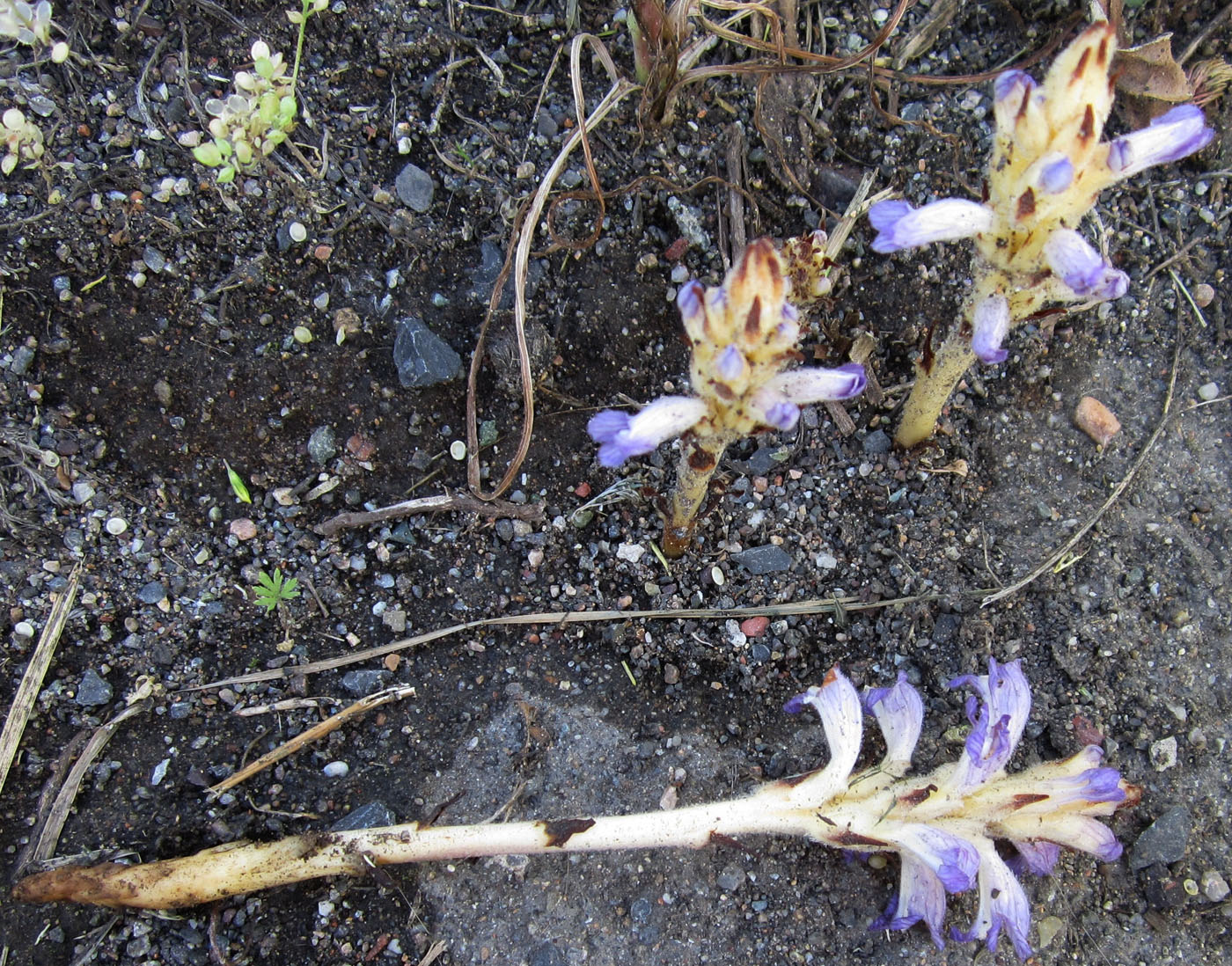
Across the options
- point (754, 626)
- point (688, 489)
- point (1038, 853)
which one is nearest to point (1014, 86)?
point (688, 489)

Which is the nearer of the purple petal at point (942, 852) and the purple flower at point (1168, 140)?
the purple flower at point (1168, 140)

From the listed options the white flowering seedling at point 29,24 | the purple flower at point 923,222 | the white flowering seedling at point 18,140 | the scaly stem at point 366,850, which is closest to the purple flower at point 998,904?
the scaly stem at point 366,850

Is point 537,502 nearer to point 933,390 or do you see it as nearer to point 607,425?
point 607,425

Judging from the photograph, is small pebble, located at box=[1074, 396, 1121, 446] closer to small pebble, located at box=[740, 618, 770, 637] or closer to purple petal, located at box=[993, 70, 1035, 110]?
small pebble, located at box=[740, 618, 770, 637]

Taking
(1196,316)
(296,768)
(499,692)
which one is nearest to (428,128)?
(499,692)

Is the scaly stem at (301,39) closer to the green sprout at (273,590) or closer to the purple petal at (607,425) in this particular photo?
the green sprout at (273,590)
